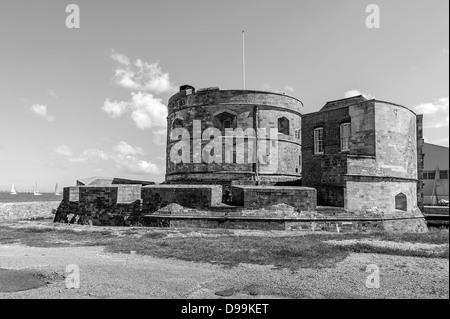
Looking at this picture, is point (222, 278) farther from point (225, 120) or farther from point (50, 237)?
point (225, 120)

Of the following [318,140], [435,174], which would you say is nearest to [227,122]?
[318,140]

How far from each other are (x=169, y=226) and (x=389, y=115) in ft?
46.8

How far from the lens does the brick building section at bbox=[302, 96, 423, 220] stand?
16266mm

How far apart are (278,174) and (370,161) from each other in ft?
21.5

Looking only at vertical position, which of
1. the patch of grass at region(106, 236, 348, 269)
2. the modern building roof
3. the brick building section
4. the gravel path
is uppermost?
the modern building roof

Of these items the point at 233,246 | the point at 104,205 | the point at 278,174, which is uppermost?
the point at 278,174

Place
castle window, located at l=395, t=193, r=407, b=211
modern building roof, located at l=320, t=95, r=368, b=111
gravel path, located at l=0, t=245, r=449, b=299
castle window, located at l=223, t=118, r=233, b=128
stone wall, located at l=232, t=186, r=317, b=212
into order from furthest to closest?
modern building roof, located at l=320, t=95, r=368, b=111 → castle window, located at l=223, t=118, r=233, b=128 → castle window, located at l=395, t=193, r=407, b=211 → stone wall, located at l=232, t=186, r=317, b=212 → gravel path, located at l=0, t=245, r=449, b=299

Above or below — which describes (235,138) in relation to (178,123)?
below

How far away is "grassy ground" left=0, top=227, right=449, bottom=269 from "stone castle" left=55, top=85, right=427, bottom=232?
2.86 m

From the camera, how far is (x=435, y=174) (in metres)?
41.0

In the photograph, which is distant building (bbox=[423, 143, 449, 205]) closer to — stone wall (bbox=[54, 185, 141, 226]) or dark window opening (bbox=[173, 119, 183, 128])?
dark window opening (bbox=[173, 119, 183, 128])

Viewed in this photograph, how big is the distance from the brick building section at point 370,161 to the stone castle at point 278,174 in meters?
0.06
